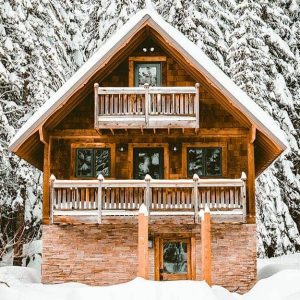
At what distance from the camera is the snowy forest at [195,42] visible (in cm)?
3164

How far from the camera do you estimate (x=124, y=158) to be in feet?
81.7

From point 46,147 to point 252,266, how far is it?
8606 millimetres

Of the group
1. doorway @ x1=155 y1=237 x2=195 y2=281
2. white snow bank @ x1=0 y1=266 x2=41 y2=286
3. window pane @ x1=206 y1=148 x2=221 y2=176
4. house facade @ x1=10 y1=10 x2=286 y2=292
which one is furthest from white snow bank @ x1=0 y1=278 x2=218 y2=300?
window pane @ x1=206 y1=148 x2=221 y2=176

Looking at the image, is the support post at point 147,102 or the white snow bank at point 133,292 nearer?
the white snow bank at point 133,292

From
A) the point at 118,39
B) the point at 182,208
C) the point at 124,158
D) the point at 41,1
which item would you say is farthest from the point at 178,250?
the point at 41,1

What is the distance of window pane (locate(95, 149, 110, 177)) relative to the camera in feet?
81.8

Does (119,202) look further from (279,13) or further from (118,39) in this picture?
(279,13)

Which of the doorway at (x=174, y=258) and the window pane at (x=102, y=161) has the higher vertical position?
the window pane at (x=102, y=161)

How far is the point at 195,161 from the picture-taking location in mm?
24875

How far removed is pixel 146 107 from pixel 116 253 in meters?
5.28

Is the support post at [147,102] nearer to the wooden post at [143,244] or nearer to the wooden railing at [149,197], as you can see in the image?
the wooden railing at [149,197]

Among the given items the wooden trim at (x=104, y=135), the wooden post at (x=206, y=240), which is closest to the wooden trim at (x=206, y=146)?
the wooden trim at (x=104, y=135)

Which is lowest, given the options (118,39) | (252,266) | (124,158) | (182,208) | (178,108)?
(252,266)

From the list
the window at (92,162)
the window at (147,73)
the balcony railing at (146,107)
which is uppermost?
the window at (147,73)
